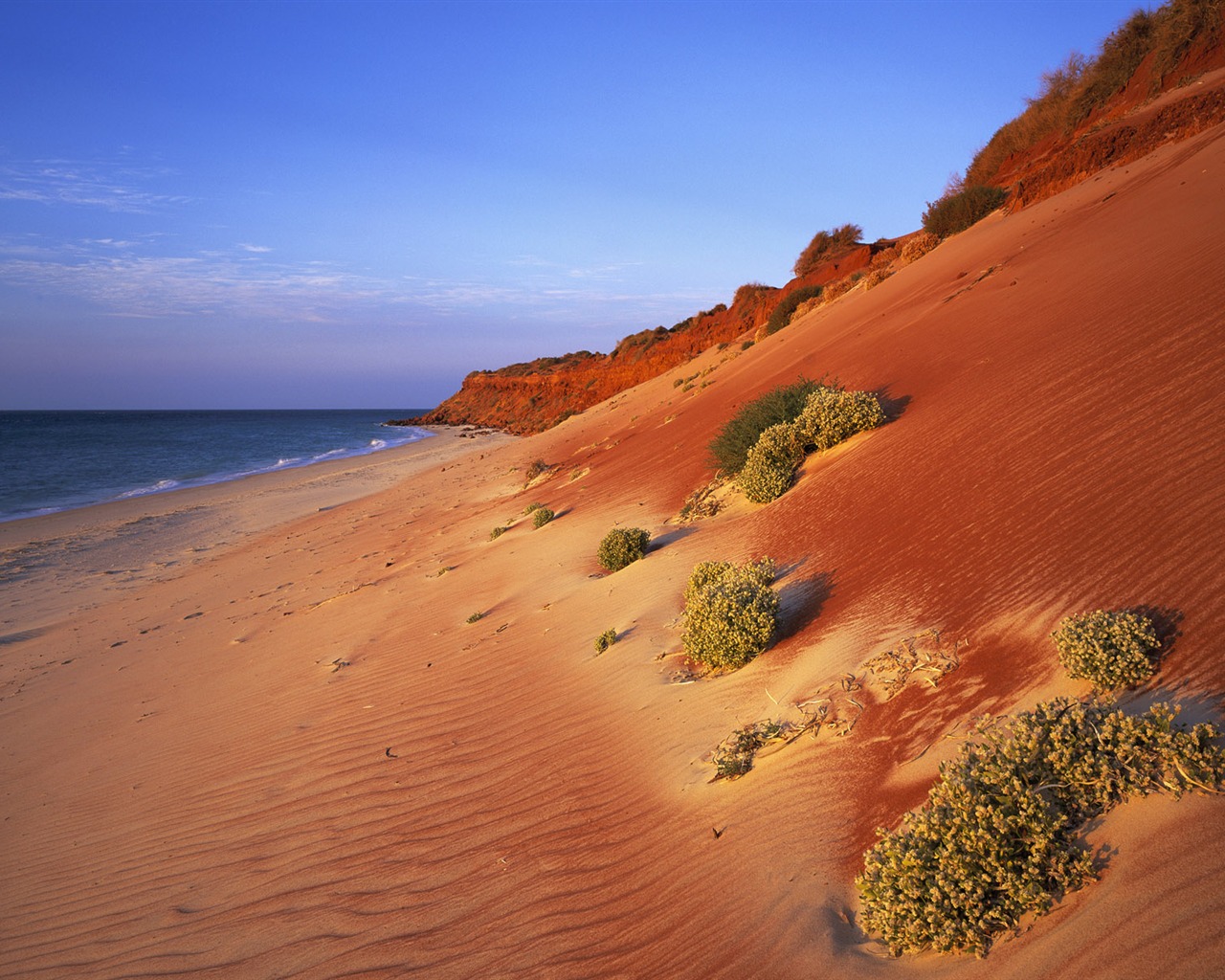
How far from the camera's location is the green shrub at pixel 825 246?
35719 mm

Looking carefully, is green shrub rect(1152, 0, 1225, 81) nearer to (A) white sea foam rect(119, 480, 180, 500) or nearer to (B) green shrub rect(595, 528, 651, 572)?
(B) green shrub rect(595, 528, 651, 572)

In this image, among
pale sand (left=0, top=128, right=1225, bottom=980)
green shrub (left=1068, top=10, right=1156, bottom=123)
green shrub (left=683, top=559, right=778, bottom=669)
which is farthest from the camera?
green shrub (left=1068, top=10, right=1156, bottom=123)

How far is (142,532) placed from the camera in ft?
65.0

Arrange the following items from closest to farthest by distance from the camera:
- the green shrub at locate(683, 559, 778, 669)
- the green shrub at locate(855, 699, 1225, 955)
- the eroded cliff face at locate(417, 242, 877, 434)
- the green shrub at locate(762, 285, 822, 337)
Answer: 1. the green shrub at locate(855, 699, 1225, 955)
2. the green shrub at locate(683, 559, 778, 669)
3. the green shrub at locate(762, 285, 822, 337)
4. the eroded cliff face at locate(417, 242, 877, 434)

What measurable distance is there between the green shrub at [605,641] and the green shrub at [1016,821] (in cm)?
→ 376

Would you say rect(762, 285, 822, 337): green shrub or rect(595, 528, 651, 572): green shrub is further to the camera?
rect(762, 285, 822, 337): green shrub

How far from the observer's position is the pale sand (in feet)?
11.4

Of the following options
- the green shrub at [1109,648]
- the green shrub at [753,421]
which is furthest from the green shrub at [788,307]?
the green shrub at [1109,648]

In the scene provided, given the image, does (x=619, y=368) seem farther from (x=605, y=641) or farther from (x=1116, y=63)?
(x=605, y=641)

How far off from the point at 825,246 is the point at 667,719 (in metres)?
35.7

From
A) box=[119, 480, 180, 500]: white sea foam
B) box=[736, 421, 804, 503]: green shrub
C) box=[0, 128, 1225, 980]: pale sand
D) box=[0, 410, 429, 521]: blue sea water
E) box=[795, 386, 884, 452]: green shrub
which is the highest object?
box=[0, 410, 429, 521]: blue sea water

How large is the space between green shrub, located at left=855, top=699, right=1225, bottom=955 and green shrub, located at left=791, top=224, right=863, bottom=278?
115 ft

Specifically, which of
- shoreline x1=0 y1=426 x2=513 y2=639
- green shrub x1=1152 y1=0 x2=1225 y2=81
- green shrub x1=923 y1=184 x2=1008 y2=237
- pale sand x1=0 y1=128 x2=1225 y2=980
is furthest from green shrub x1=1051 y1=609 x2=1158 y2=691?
green shrub x1=1152 y1=0 x2=1225 y2=81

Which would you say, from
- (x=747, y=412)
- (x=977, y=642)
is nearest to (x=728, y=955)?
(x=977, y=642)
